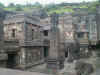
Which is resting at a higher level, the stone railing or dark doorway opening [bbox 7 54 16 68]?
the stone railing

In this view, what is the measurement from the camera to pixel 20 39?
14.6 metres

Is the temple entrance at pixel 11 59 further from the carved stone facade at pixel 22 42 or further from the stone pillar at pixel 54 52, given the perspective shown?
the stone pillar at pixel 54 52

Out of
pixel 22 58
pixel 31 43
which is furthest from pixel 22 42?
pixel 22 58

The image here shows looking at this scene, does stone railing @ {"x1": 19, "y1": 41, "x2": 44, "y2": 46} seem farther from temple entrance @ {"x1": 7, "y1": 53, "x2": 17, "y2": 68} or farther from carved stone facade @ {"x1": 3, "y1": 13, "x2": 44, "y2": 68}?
temple entrance @ {"x1": 7, "y1": 53, "x2": 17, "y2": 68}

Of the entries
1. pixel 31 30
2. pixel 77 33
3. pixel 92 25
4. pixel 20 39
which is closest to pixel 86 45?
pixel 77 33

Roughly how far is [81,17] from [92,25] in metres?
3.65

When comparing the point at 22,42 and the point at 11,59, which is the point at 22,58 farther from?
the point at 22,42

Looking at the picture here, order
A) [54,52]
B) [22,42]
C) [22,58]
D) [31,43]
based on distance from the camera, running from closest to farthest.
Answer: [54,52]
[22,58]
[22,42]
[31,43]

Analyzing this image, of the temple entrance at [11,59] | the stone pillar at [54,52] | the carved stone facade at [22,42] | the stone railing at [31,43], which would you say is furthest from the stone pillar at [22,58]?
the stone pillar at [54,52]

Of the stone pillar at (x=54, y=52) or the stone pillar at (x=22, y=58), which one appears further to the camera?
the stone pillar at (x=22, y=58)

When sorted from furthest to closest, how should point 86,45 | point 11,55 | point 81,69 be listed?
point 86,45 → point 11,55 → point 81,69

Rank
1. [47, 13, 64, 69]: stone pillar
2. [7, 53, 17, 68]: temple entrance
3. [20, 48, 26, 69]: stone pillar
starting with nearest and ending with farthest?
1. [47, 13, 64, 69]: stone pillar
2. [20, 48, 26, 69]: stone pillar
3. [7, 53, 17, 68]: temple entrance

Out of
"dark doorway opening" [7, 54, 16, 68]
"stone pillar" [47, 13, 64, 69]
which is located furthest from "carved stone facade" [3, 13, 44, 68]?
"stone pillar" [47, 13, 64, 69]

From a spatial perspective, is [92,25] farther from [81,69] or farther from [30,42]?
[81,69]
